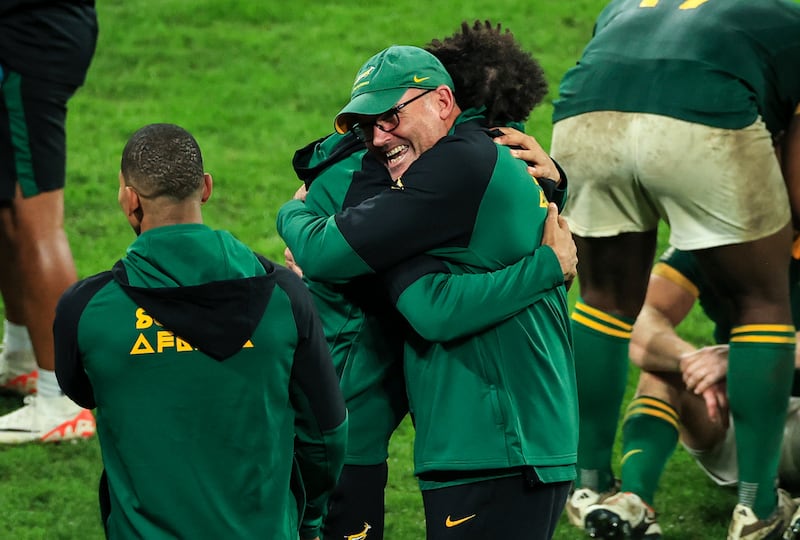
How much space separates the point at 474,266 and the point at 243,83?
22.6 ft

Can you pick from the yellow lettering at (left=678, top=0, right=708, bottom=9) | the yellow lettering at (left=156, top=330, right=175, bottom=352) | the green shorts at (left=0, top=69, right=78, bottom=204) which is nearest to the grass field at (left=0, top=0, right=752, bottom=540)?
the green shorts at (left=0, top=69, right=78, bottom=204)

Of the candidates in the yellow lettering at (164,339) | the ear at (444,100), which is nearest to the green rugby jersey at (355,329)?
the ear at (444,100)

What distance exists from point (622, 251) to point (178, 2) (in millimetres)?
6930

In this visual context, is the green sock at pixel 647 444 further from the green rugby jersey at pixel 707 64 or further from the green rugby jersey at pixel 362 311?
the green rugby jersey at pixel 362 311

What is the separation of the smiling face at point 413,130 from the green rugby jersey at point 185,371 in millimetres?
519

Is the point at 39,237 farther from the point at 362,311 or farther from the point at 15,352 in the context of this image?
the point at 362,311

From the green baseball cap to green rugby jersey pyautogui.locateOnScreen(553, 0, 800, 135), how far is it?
1.38 metres

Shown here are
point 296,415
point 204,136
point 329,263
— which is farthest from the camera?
point 204,136

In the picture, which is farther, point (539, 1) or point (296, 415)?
point (539, 1)

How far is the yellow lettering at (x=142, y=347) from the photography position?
8.83ft

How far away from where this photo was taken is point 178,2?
427 inches

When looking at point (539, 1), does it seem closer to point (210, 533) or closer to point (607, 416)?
point (607, 416)

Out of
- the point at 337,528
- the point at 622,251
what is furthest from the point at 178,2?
the point at 337,528

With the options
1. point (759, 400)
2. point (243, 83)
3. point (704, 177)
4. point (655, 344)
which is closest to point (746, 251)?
point (704, 177)
